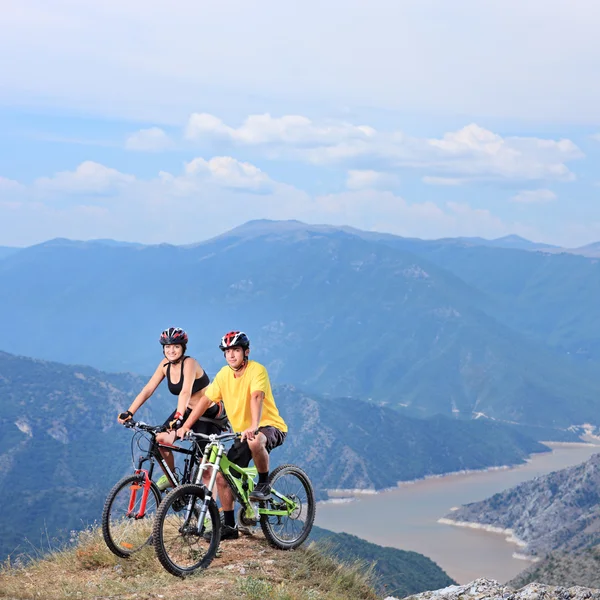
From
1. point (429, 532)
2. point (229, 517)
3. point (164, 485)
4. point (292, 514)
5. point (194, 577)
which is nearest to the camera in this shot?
point (194, 577)

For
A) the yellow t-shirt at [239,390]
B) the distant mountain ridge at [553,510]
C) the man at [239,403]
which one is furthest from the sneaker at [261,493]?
the distant mountain ridge at [553,510]

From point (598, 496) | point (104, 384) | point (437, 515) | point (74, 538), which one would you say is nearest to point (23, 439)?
point (104, 384)

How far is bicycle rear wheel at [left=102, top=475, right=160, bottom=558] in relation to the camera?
12.4 metres

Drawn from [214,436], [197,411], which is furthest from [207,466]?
[197,411]

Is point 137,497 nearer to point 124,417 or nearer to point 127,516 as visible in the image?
point 127,516

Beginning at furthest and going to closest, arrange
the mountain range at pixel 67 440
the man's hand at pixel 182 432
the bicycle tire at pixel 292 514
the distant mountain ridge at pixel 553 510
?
1. the mountain range at pixel 67 440
2. the distant mountain ridge at pixel 553 510
3. the bicycle tire at pixel 292 514
4. the man's hand at pixel 182 432

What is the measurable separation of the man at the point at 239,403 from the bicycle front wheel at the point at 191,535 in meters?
0.58

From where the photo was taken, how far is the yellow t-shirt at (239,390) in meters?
12.3

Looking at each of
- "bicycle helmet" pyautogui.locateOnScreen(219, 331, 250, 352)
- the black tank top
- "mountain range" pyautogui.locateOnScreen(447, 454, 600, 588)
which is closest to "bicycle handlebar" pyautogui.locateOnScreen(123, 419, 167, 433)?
the black tank top

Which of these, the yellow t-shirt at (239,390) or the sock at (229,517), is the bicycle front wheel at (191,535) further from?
the yellow t-shirt at (239,390)

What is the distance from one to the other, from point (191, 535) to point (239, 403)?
→ 5.79 ft

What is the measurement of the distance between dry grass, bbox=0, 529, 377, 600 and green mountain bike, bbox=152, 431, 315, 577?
23 cm

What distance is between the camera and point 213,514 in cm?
1177

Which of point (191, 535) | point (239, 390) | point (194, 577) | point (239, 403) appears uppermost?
point (239, 390)
